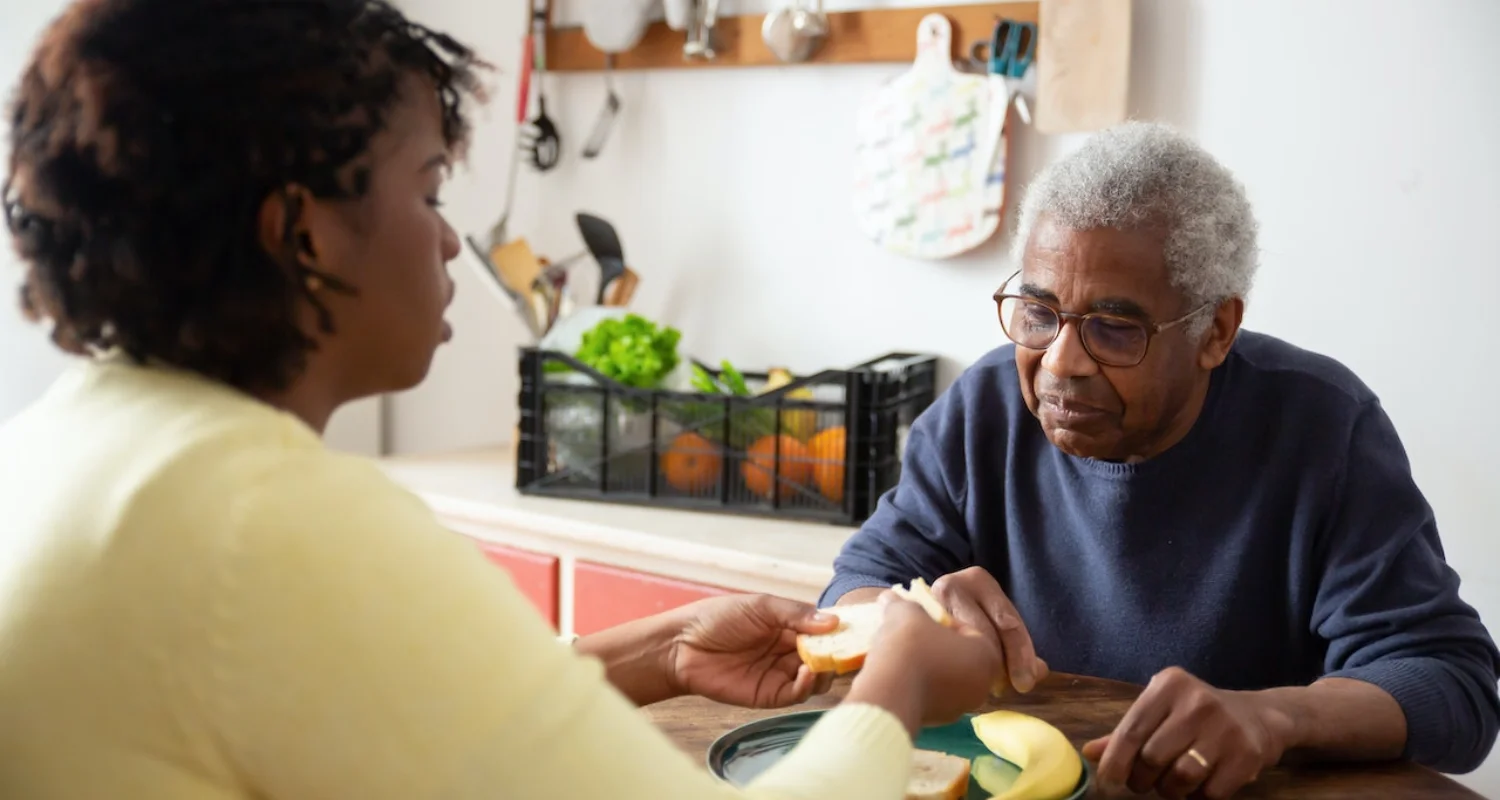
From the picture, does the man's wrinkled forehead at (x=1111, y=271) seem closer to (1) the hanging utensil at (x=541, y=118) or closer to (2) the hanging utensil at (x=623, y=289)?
(2) the hanging utensil at (x=623, y=289)

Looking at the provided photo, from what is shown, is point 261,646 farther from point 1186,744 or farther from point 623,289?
point 623,289

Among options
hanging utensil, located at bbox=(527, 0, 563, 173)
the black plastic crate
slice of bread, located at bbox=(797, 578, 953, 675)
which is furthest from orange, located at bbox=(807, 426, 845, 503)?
hanging utensil, located at bbox=(527, 0, 563, 173)

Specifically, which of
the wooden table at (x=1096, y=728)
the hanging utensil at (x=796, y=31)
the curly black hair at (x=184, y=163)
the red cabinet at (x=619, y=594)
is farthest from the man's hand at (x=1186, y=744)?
the hanging utensil at (x=796, y=31)

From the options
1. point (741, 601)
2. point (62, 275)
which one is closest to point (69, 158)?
point (62, 275)

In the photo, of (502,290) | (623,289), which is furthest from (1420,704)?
(502,290)

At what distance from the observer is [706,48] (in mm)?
A: 2771

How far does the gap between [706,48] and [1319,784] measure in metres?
1.95

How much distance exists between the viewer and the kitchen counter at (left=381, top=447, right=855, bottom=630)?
2166mm

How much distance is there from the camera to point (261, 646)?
0.69 m

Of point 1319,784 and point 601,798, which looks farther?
point 1319,784

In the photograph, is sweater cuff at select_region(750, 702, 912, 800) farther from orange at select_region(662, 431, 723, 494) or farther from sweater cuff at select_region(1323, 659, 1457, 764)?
orange at select_region(662, 431, 723, 494)

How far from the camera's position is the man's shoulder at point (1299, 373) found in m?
1.63

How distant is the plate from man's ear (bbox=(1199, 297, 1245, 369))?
0.57 metres

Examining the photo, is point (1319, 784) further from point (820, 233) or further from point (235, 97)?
point (820, 233)
